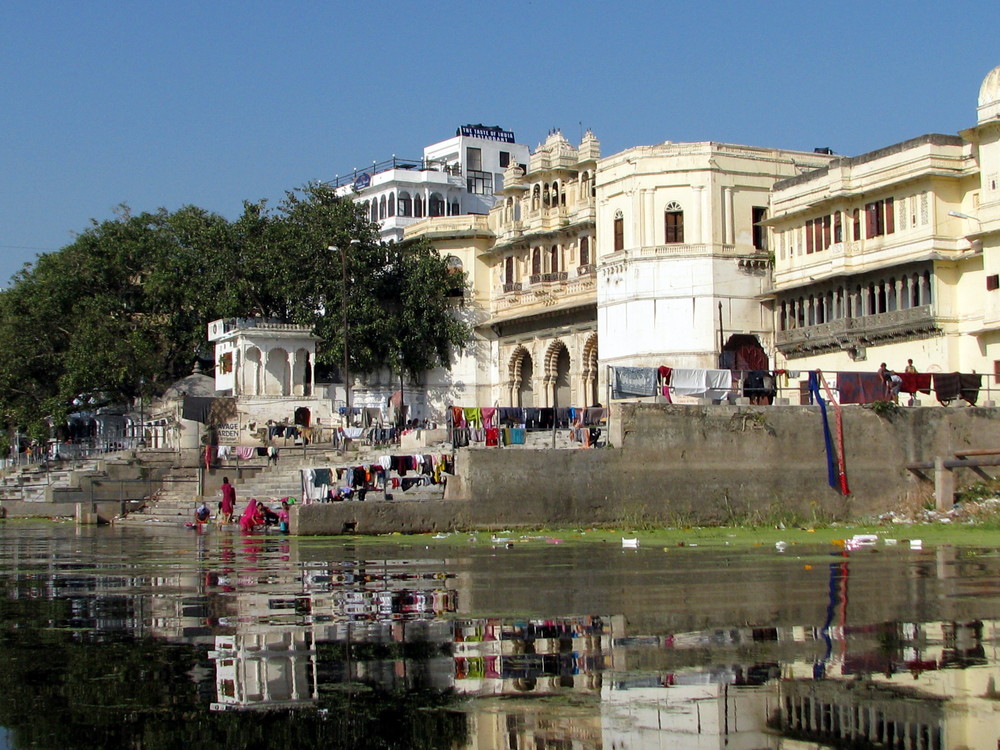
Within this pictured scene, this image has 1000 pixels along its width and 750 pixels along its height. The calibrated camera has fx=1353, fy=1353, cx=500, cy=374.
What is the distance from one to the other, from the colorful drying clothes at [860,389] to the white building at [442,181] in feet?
126

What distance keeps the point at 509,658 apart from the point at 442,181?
6528 cm

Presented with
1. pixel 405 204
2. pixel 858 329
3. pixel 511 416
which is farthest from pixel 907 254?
pixel 405 204

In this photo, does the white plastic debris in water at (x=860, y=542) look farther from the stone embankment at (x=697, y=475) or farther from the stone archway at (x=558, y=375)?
the stone archway at (x=558, y=375)

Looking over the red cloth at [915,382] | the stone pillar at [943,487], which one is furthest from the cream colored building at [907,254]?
the stone pillar at [943,487]

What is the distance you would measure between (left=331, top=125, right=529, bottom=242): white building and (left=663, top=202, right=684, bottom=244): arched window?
2479 centimetres

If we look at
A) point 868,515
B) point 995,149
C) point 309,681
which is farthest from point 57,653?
point 995,149

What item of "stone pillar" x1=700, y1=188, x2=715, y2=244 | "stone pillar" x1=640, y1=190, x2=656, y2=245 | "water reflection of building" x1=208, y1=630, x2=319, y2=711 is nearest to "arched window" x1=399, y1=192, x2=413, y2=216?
"stone pillar" x1=640, y1=190, x2=656, y2=245

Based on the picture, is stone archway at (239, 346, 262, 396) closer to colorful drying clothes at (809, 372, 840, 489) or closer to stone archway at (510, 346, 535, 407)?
stone archway at (510, 346, 535, 407)

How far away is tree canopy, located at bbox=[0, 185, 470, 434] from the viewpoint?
182 feet

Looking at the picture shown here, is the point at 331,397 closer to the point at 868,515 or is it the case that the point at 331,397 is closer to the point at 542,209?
the point at 542,209

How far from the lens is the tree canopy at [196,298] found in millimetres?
55469

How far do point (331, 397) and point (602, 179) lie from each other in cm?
1528

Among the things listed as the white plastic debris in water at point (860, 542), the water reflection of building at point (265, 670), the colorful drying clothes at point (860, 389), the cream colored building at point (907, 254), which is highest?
the cream colored building at point (907, 254)

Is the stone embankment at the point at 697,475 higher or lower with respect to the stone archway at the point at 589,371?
lower
